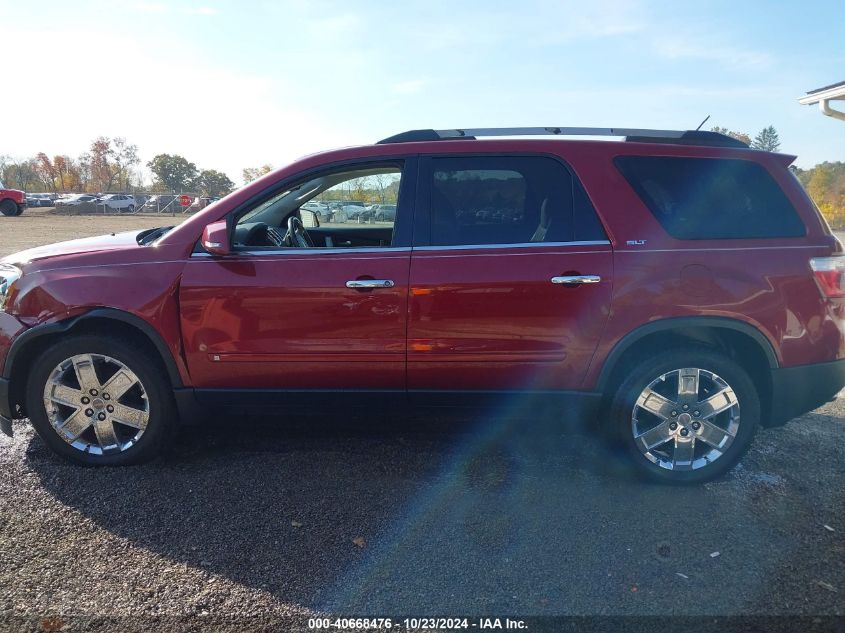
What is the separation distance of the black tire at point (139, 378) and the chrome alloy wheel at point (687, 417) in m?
2.69

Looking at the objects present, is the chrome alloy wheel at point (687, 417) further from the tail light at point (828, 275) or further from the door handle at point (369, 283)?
the door handle at point (369, 283)

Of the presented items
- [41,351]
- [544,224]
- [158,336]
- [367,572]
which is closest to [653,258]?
[544,224]

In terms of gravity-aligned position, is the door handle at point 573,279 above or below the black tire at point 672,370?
above

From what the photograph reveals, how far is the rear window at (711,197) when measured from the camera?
11.3 ft

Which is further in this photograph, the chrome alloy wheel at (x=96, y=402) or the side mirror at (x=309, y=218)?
the side mirror at (x=309, y=218)

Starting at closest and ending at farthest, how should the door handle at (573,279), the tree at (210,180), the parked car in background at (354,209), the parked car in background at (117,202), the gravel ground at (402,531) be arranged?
1. the gravel ground at (402,531)
2. the door handle at (573,279)
3. the parked car in background at (354,209)
4. the parked car in background at (117,202)
5. the tree at (210,180)

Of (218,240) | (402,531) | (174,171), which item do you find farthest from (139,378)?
(174,171)

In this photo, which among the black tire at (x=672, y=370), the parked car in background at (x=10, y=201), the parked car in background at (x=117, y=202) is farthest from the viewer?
the parked car in background at (x=117, y=202)

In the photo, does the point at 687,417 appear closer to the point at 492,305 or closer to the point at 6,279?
the point at 492,305

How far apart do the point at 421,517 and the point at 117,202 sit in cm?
5131

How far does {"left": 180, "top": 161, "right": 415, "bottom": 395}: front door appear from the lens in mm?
3375

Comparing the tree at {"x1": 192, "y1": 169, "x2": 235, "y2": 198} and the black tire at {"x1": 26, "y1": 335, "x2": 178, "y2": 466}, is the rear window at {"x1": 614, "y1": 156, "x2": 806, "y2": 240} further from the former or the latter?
the tree at {"x1": 192, "y1": 169, "x2": 235, "y2": 198}

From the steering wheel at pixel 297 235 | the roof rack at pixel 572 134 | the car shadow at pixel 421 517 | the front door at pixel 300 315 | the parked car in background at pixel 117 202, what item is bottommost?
the parked car in background at pixel 117 202

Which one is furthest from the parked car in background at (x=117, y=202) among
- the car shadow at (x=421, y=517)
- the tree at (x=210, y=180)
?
the car shadow at (x=421, y=517)
